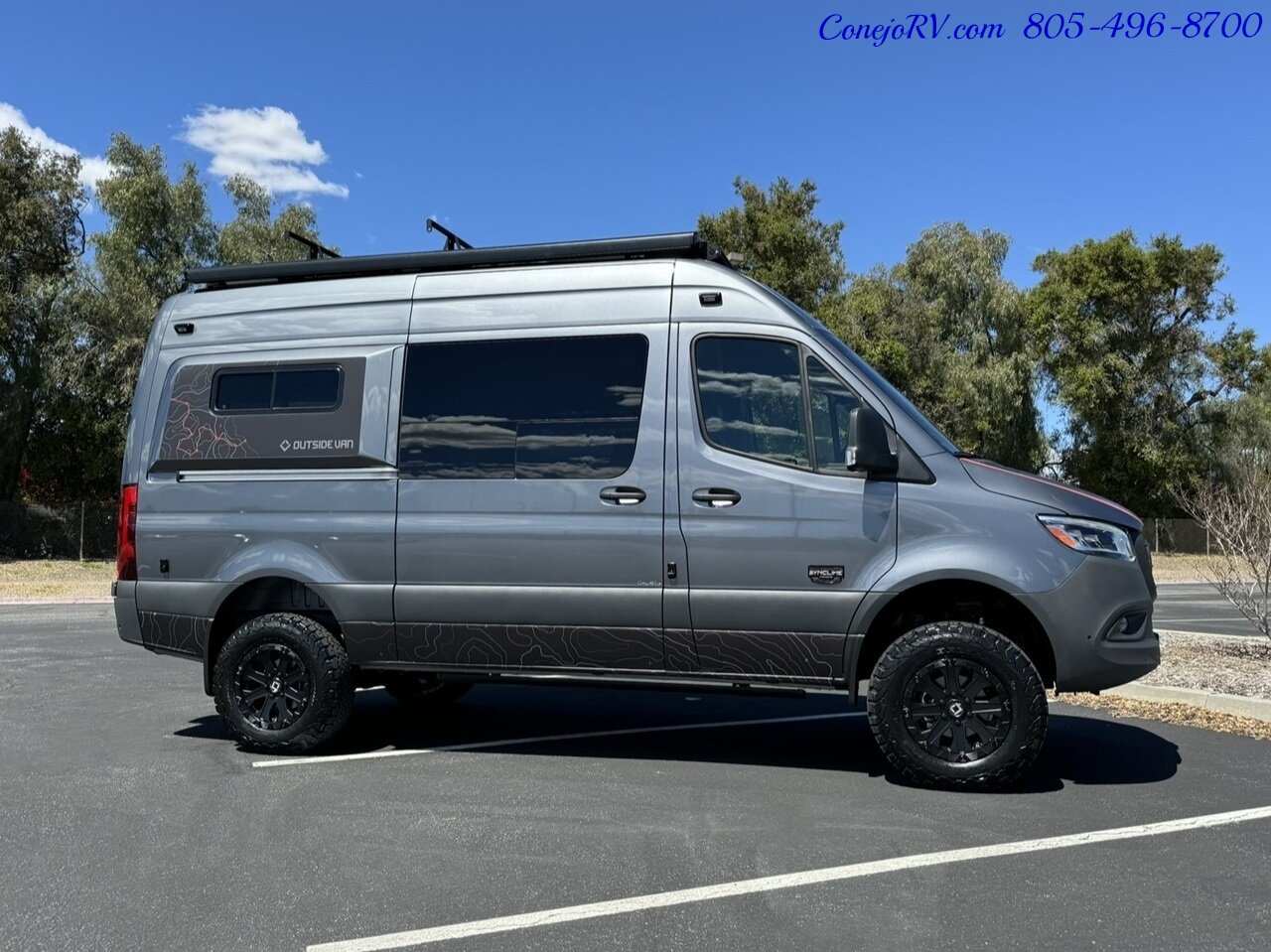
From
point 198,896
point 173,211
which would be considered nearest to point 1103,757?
point 198,896

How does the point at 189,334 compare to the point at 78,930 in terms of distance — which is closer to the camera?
the point at 78,930

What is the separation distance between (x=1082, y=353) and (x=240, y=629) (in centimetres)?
3727

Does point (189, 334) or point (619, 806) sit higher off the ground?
point (189, 334)

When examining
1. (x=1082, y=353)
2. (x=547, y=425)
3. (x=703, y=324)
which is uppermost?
(x=1082, y=353)

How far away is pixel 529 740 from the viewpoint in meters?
6.70

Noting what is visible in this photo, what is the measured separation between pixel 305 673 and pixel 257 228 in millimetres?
27480

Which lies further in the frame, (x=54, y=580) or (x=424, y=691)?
(x=54, y=580)

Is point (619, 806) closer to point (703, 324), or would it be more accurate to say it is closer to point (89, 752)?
point (703, 324)

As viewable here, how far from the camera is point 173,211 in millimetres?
30797

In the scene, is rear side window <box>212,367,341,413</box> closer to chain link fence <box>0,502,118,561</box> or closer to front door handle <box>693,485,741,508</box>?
front door handle <box>693,485,741,508</box>

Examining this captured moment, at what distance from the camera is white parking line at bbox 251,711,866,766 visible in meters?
6.16

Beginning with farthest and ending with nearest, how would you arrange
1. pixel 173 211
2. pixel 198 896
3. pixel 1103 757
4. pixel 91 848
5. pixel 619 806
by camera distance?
1. pixel 173 211
2. pixel 1103 757
3. pixel 619 806
4. pixel 91 848
5. pixel 198 896

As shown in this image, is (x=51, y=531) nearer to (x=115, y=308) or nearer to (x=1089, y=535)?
(x=115, y=308)

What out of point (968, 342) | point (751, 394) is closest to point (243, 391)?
point (751, 394)
